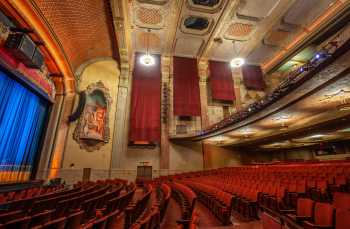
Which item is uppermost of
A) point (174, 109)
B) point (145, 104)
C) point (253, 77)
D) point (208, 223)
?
point (253, 77)

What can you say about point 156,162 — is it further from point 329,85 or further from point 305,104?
point 329,85

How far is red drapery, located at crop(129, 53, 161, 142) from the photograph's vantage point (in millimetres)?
7848

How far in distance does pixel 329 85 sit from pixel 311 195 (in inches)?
77.1

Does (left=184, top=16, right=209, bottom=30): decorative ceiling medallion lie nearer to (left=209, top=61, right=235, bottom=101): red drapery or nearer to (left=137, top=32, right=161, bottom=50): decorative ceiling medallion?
(left=137, top=32, right=161, bottom=50): decorative ceiling medallion

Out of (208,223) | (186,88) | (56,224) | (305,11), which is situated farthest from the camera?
(186,88)

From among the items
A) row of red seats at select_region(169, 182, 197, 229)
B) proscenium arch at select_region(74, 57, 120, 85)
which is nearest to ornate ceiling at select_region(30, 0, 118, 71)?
proscenium arch at select_region(74, 57, 120, 85)

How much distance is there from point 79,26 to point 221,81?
21.3 feet

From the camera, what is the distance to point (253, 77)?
32.0 feet

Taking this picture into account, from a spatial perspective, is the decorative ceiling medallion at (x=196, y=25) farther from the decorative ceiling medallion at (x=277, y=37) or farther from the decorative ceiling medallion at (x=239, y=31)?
the decorative ceiling medallion at (x=277, y=37)

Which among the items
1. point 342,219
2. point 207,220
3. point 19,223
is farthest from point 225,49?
point 19,223

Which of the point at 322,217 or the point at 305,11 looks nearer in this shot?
the point at 322,217

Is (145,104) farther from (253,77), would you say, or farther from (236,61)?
(253,77)

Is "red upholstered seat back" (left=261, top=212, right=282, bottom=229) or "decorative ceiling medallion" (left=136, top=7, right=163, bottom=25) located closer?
"red upholstered seat back" (left=261, top=212, right=282, bottom=229)

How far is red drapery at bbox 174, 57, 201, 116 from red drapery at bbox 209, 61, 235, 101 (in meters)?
0.82
